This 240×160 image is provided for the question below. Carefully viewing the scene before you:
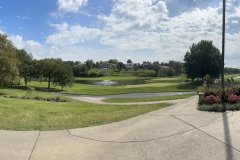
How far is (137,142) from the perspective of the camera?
621 cm

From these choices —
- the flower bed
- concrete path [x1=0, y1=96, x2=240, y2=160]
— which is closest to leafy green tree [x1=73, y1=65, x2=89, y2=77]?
the flower bed

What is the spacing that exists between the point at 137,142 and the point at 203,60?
7294cm

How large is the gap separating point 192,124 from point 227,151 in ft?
6.84

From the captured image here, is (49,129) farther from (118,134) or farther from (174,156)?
(174,156)

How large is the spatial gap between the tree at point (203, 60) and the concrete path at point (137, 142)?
69.9 metres

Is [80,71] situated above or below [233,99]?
above

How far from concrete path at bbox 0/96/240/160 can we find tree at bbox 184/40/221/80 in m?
69.9

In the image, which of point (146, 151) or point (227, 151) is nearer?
point (227, 151)

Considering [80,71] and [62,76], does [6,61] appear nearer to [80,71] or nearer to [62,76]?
[62,76]

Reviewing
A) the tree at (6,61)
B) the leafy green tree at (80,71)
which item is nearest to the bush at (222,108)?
the tree at (6,61)

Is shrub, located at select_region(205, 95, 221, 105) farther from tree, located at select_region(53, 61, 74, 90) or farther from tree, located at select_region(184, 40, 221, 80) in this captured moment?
tree, located at select_region(184, 40, 221, 80)

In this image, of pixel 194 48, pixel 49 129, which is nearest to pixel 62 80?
pixel 194 48

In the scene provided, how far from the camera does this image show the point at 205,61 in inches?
2950

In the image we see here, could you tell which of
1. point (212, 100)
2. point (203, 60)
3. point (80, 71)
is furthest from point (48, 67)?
point (80, 71)
